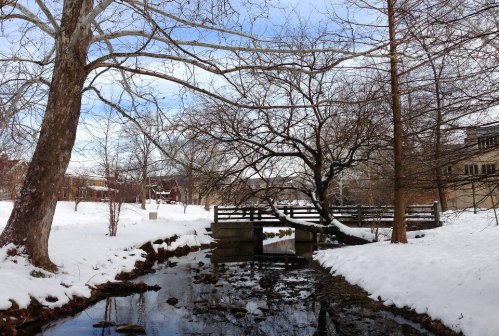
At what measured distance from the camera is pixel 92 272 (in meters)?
10.2

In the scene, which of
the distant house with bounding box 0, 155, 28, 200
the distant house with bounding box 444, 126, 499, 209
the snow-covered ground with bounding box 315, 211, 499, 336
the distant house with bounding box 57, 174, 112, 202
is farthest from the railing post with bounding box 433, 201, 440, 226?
the distant house with bounding box 57, 174, 112, 202

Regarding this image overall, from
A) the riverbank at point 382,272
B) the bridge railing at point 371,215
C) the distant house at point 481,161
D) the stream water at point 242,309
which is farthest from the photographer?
the bridge railing at point 371,215

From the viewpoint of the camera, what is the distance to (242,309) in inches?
333

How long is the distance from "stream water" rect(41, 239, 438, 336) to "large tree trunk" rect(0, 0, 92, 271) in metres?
1.95

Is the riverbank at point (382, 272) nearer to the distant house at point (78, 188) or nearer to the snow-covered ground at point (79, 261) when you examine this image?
the snow-covered ground at point (79, 261)

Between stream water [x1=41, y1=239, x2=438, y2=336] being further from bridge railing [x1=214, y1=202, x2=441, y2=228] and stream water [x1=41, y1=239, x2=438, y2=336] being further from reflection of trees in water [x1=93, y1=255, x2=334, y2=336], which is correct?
bridge railing [x1=214, y1=202, x2=441, y2=228]

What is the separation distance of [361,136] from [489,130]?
310 inches

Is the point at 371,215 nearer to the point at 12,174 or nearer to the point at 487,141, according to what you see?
the point at 487,141

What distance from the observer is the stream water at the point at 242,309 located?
7.02m

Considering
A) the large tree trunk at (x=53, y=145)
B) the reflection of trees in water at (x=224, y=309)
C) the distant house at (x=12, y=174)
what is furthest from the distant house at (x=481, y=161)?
the distant house at (x=12, y=174)

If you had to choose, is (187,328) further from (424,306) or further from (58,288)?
(424,306)

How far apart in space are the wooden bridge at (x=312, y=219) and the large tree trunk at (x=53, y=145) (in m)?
11.5

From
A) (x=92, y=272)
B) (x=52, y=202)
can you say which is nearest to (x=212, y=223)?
(x=92, y=272)

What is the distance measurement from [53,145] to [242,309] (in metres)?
4.78
